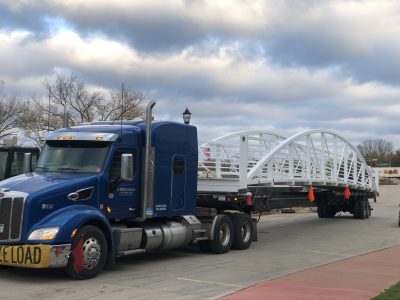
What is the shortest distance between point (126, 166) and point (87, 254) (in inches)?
71.1

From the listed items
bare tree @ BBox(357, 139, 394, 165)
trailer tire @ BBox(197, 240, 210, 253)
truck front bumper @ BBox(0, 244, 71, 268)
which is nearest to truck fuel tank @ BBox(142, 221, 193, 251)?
trailer tire @ BBox(197, 240, 210, 253)

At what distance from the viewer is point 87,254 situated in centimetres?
968

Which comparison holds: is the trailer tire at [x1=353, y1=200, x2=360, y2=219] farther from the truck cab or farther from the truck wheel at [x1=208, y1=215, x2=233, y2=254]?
the truck cab

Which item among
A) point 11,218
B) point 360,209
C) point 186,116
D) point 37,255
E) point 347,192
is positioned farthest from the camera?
point 360,209

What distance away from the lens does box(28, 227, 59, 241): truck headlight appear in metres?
9.20

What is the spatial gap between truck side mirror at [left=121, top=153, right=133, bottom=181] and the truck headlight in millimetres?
1738

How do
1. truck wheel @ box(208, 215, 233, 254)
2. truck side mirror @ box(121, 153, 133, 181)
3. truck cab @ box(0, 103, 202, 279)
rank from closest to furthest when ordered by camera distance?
1. truck cab @ box(0, 103, 202, 279)
2. truck side mirror @ box(121, 153, 133, 181)
3. truck wheel @ box(208, 215, 233, 254)

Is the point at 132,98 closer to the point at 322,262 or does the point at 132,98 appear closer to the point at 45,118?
the point at 45,118

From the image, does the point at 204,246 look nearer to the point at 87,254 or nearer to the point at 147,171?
the point at 147,171

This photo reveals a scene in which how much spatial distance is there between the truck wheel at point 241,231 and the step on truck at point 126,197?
0.09ft

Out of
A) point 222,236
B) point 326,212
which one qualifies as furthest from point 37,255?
point 326,212

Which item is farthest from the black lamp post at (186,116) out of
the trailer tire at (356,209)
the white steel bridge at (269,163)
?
the trailer tire at (356,209)

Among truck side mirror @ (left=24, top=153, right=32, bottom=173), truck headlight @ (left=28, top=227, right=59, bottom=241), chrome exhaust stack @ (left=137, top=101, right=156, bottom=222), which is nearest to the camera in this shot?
truck headlight @ (left=28, top=227, right=59, bottom=241)

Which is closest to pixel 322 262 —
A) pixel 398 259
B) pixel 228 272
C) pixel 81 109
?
pixel 398 259
